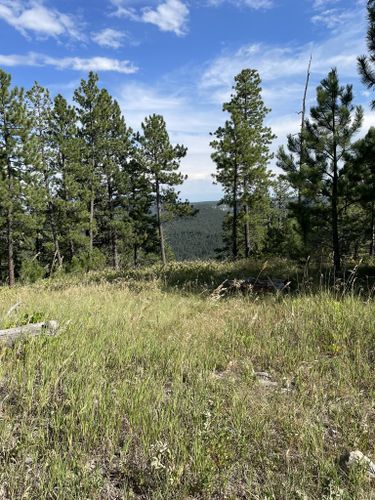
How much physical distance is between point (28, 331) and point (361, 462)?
300 cm

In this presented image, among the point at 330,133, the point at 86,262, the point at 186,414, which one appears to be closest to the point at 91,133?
the point at 86,262

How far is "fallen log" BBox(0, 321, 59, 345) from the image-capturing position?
3.47 metres

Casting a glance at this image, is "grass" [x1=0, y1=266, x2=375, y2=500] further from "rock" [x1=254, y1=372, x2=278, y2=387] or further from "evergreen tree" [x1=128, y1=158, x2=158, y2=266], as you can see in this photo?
"evergreen tree" [x1=128, y1=158, x2=158, y2=266]

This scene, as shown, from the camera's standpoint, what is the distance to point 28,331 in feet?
11.8

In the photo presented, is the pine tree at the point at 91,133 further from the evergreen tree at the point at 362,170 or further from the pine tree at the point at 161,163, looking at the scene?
the evergreen tree at the point at 362,170

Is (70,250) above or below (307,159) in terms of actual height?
below

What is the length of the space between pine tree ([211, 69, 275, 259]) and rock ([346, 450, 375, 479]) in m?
21.3

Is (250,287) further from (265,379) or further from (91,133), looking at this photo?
(91,133)

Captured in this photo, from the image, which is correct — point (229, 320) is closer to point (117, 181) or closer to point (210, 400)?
point (210, 400)

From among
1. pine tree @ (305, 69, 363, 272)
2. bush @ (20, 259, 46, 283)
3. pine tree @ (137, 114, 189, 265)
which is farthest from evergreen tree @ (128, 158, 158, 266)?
pine tree @ (305, 69, 363, 272)

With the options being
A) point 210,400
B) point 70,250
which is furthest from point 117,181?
point 210,400

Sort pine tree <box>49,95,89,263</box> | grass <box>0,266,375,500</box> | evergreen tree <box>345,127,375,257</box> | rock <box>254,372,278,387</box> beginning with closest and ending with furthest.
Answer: grass <box>0,266,375,500</box> < rock <box>254,372,278,387</box> < evergreen tree <box>345,127,375,257</box> < pine tree <box>49,95,89,263</box>

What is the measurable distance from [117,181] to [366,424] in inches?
1186

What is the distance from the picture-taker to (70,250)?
31.5 m
